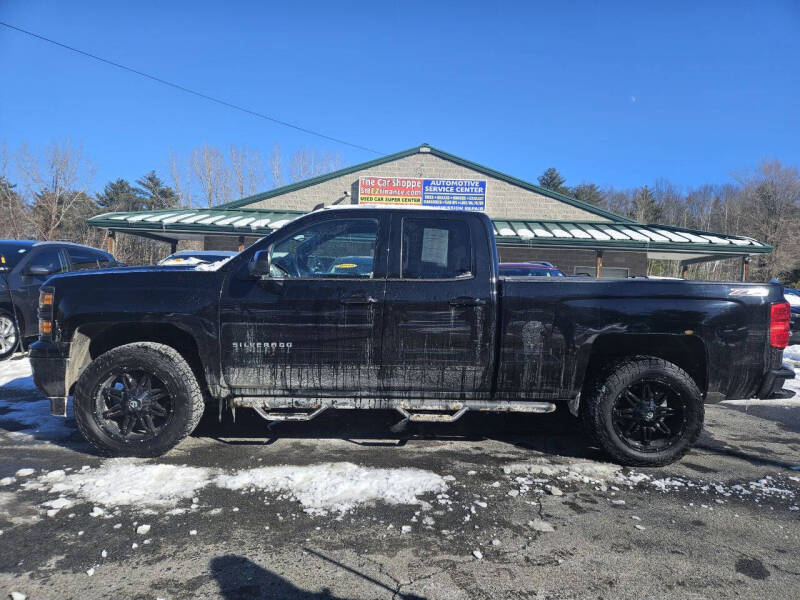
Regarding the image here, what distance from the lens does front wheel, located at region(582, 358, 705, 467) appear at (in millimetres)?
3646

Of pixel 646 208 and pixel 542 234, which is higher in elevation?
pixel 646 208

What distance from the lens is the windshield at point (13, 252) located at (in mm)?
7367

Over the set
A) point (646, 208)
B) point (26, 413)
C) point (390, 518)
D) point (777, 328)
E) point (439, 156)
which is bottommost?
point (26, 413)

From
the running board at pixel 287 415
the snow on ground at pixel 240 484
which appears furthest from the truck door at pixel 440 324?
the snow on ground at pixel 240 484

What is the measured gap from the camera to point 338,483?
3348 mm

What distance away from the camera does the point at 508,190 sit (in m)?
17.8

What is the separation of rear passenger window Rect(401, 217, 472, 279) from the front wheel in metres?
1.46

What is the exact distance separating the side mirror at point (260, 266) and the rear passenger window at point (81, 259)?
6.47 m

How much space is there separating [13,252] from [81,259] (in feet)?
3.39

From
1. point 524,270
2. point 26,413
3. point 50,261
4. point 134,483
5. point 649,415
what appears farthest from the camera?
point 524,270

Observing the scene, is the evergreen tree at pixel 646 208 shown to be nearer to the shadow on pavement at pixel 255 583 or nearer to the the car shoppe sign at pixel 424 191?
the the car shoppe sign at pixel 424 191

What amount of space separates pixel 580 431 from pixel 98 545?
4.03 m

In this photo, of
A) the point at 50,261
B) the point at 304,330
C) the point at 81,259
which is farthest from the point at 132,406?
the point at 81,259

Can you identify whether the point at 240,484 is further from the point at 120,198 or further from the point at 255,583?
the point at 120,198
